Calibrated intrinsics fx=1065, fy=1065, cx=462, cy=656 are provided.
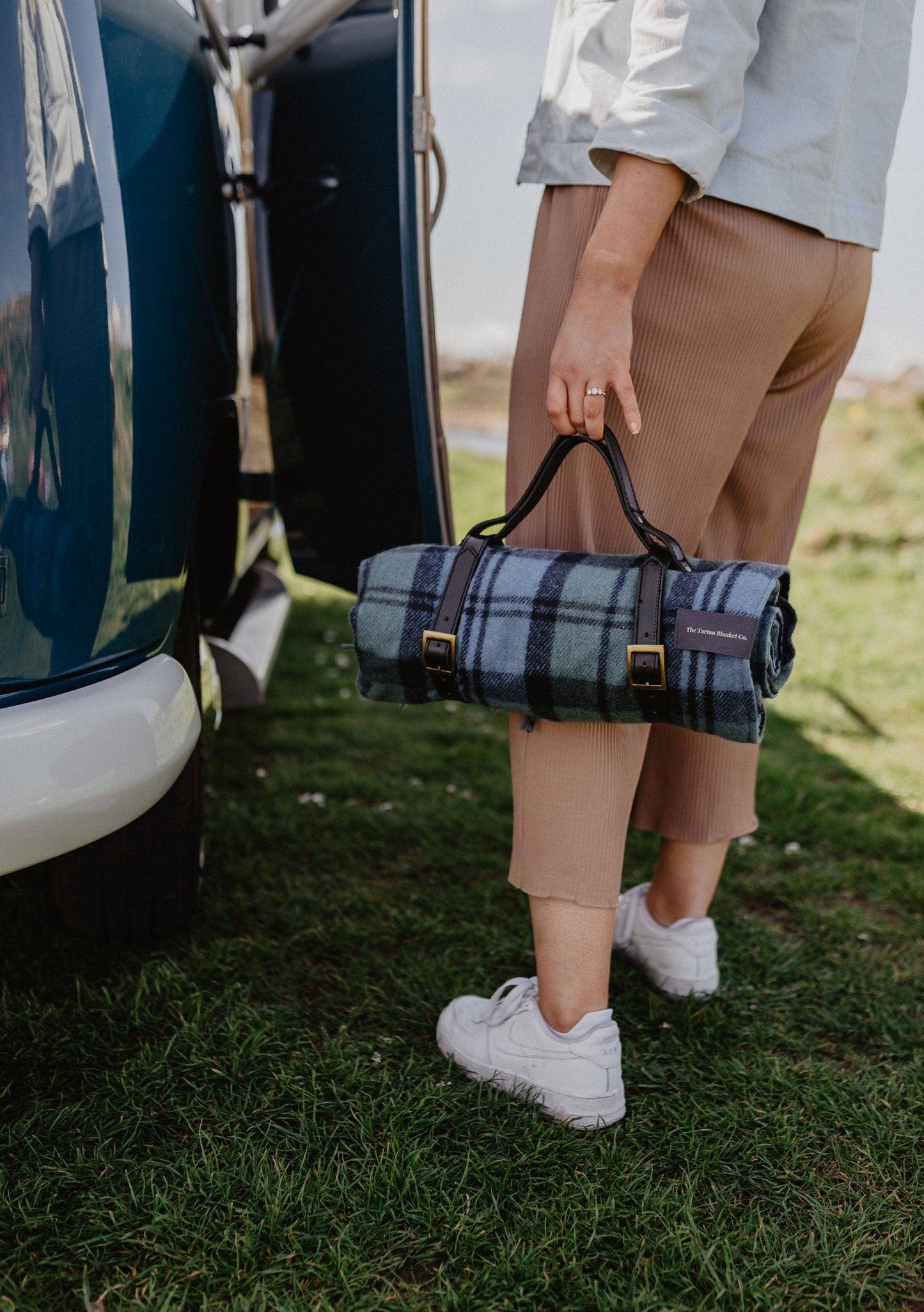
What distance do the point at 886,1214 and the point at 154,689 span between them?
106cm

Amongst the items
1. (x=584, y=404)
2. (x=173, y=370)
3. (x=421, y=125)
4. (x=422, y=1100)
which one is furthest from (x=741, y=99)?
(x=422, y=1100)

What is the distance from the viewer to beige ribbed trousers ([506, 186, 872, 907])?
1.28 metres

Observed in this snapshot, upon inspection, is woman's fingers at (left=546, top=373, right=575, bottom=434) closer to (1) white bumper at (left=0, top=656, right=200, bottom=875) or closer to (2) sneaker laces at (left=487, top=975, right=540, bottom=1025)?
(1) white bumper at (left=0, top=656, right=200, bottom=875)

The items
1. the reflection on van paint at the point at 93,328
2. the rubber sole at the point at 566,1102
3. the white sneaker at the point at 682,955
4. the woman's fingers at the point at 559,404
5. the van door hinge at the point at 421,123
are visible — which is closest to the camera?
the reflection on van paint at the point at 93,328

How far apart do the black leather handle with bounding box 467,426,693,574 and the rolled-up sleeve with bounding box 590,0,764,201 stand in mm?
310

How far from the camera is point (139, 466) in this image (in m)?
1.22

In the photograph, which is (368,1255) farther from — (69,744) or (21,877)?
(21,877)

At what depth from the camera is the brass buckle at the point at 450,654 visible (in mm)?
1279

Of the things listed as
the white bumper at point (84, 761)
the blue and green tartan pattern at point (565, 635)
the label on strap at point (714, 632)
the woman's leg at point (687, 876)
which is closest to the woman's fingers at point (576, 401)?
the blue and green tartan pattern at point (565, 635)

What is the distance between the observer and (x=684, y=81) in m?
1.14

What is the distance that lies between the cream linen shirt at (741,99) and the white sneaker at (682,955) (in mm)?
1038

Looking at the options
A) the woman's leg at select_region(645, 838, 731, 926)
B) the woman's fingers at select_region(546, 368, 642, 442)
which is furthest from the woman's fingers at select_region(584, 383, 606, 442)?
the woman's leg at select_region(645, 838, 731, 926)

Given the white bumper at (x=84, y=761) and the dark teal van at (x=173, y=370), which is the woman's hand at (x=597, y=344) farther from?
the white bumper at (x=84, y=761)

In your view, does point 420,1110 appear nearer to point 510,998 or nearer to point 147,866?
point 510,998
